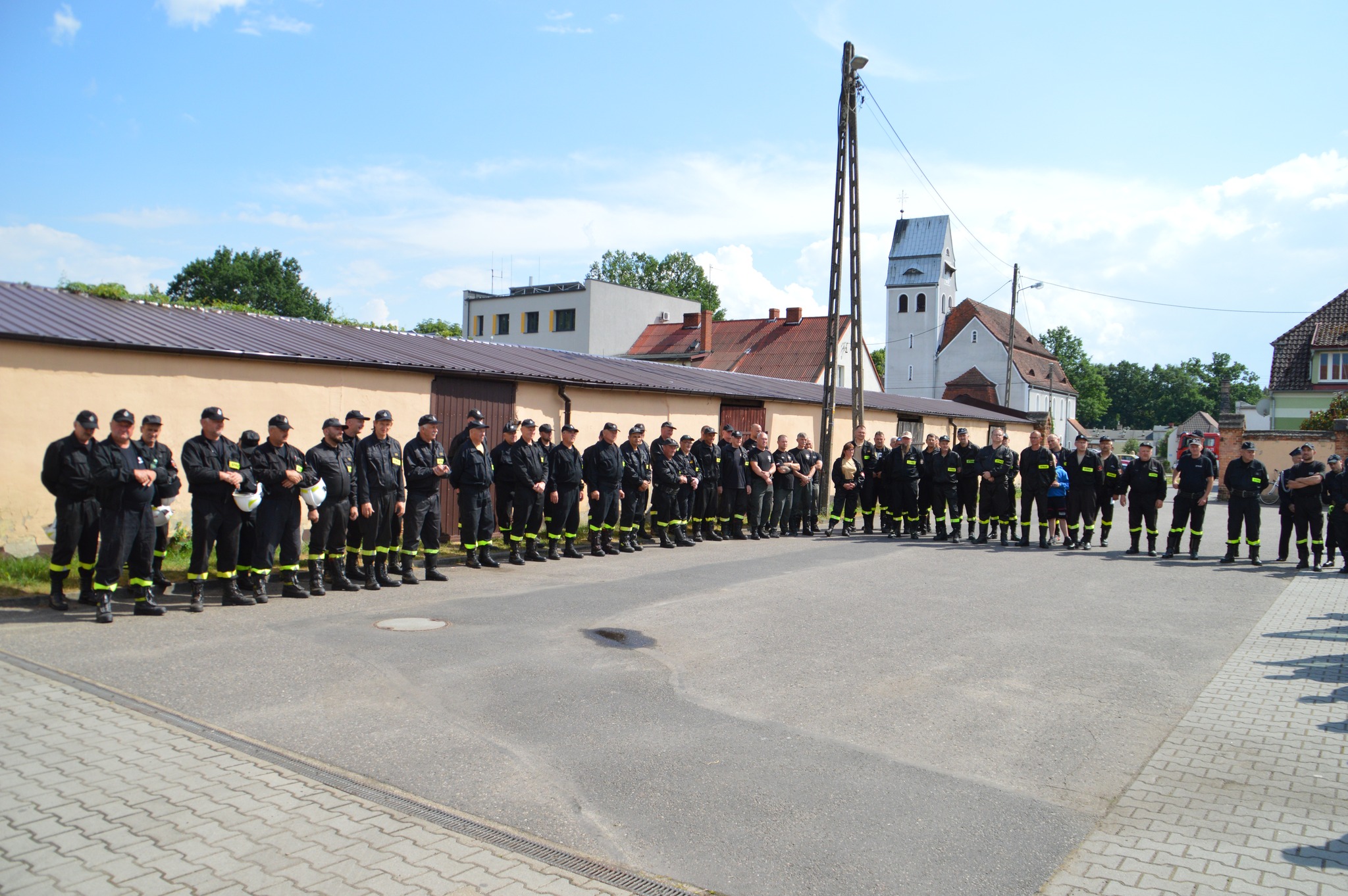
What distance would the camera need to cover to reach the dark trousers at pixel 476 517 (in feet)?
36.9

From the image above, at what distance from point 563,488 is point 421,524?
273cm

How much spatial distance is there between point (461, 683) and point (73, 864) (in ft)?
9.31

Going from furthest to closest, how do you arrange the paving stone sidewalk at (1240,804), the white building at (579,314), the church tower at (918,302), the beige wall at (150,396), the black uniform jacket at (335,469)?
the church tower at (918,302) < the white building at (579,314) < the beige wall at (150,396) < the black uniform jacket at (335,469) < the paving stone sidewalk at (1240,804)

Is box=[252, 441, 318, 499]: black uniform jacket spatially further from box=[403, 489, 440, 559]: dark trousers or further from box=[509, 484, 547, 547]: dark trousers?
box=[509, 484, 547, 547]: dark trousers

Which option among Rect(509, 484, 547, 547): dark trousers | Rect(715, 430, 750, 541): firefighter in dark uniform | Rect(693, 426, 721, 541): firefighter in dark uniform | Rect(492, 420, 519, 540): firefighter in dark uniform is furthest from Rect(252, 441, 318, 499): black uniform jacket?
Rect(715, 430, 750, 541): firefighter in dark uniform

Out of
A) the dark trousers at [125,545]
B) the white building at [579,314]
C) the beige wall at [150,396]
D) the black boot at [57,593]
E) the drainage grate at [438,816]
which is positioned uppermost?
the white building at [579,314]

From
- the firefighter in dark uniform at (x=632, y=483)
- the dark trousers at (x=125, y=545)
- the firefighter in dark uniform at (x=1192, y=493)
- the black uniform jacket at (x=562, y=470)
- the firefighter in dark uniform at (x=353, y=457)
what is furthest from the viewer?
the firefighter in dark uniform at (x=1192, y=493)

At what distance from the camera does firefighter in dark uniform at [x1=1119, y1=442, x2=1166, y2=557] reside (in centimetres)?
1507

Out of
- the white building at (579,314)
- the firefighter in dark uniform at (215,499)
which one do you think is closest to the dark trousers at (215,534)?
the firefighter in dark uniform at (215,499)

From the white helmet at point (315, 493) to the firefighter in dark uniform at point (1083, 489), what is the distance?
12460 millimetres

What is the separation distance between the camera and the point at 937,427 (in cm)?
3222

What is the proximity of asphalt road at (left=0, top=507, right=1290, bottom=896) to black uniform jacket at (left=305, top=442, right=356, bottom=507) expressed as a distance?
111cm

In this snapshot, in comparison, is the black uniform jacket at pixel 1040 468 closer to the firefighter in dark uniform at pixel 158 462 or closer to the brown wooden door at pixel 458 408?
the brown wooden door at pixel 458 408

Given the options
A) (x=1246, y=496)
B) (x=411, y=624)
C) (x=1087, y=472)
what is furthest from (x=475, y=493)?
(x=1246, y=496)
